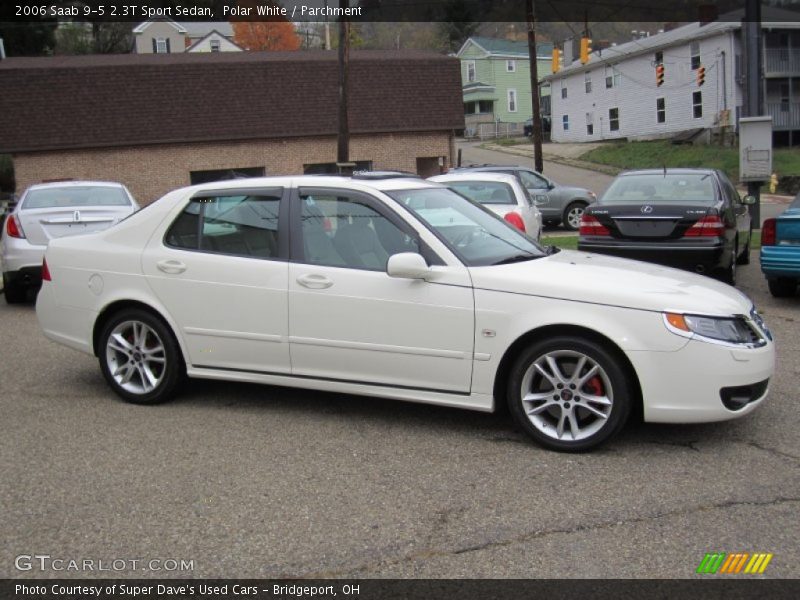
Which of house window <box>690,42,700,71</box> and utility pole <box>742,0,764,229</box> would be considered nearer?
utility pole <box>742,0,764,229</box>

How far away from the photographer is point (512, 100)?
68.3 metres

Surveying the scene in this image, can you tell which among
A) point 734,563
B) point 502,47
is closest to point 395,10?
point 502,47

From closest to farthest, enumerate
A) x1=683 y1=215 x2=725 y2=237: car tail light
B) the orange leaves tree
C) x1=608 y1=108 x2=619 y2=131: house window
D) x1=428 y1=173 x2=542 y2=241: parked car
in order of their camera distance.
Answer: x1=683 y1=215 x2=725 y2=237: car tail light < x1=428 y1=173 x2=542 y2=241: parked car < x1=608 y1=108 x2=619 y2=131: house window < the orange leaves tree

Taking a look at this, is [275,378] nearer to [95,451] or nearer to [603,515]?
[95,451]

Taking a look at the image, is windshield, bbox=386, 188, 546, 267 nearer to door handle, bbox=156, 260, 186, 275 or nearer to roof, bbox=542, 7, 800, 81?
door handle, bbox=156, 260, 186, 275

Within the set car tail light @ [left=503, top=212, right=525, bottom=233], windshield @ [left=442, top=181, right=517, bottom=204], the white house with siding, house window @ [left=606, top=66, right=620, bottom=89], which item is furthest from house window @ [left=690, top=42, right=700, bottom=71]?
car tail light @ [left=503, top=212, right=525, bottom=233]

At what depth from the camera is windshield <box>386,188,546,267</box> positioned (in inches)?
209

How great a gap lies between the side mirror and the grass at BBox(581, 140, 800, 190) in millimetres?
29774

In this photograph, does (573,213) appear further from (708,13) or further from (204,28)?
(204,28)

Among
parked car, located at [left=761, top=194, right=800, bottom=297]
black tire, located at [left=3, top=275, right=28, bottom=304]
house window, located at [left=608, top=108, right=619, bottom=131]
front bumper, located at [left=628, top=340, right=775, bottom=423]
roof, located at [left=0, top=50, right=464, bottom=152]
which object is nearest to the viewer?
front bumper, located at [left=628, top=340, right=775, bottom=423]

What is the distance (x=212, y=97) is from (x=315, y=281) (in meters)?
25.8

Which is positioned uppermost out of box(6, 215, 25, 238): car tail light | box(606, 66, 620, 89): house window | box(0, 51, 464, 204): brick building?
box(606, 66, 620, 89): house window
